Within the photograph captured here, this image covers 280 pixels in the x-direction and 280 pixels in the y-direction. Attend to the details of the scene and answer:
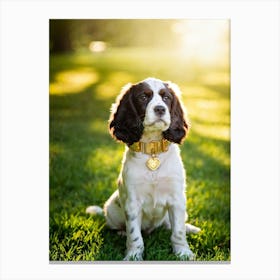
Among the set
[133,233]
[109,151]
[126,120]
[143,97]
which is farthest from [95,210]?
[109,151]

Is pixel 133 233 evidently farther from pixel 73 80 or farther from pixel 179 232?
pixel 73 80

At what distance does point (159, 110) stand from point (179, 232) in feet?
2.63

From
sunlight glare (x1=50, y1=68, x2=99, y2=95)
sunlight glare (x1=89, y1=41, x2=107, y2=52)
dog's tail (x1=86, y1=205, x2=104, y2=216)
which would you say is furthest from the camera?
sunlight glare (x1=50, y1=68, x2=99, y2=95)

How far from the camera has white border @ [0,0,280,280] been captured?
4090mm

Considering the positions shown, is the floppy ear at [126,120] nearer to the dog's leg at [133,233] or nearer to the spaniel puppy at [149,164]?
the spaniel puppy at [149,164]

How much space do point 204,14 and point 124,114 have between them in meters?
0.80

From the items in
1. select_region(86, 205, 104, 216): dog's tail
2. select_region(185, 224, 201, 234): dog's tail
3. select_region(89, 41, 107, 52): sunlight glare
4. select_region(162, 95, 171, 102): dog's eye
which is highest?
select_region(89, 41, 107, 52): sunlight glare

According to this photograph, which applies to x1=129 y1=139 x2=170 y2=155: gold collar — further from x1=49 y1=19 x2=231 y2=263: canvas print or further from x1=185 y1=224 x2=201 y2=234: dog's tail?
x1=185 y1=224 x2=201 y2=234: dog's tail

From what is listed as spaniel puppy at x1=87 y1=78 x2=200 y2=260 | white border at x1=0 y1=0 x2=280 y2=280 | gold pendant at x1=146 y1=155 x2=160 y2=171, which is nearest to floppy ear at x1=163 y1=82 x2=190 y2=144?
spaniel puppy at x1=87 y1=78 x2=200 y2=260

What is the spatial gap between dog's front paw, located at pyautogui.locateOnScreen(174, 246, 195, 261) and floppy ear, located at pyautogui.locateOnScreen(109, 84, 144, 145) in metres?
0.72
